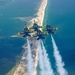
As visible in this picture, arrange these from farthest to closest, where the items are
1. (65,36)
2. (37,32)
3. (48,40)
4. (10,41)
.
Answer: (65,36), (37,32), (10,41), (48,40)

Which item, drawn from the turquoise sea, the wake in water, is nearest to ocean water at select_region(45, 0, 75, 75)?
the turquoise sea

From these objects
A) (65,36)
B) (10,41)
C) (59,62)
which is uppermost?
(65,36)

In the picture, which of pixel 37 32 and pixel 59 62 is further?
pixel 37 32

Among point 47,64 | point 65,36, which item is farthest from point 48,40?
point 47,64

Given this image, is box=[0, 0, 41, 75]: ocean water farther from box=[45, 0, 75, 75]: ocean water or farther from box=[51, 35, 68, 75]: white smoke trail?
box=[51, 35, 68, 75]: white smoke trail

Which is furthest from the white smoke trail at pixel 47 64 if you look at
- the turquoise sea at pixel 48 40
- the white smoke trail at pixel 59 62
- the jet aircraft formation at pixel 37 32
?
the jet aircraft formation at pixel 37 32

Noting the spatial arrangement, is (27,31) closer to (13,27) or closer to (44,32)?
(44,32)

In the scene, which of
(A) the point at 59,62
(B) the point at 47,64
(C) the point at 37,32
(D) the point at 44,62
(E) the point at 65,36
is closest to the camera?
(B) the point at 47,64

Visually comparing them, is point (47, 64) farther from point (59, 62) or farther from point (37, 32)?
point (37, 32)

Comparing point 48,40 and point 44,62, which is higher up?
point 48,40
